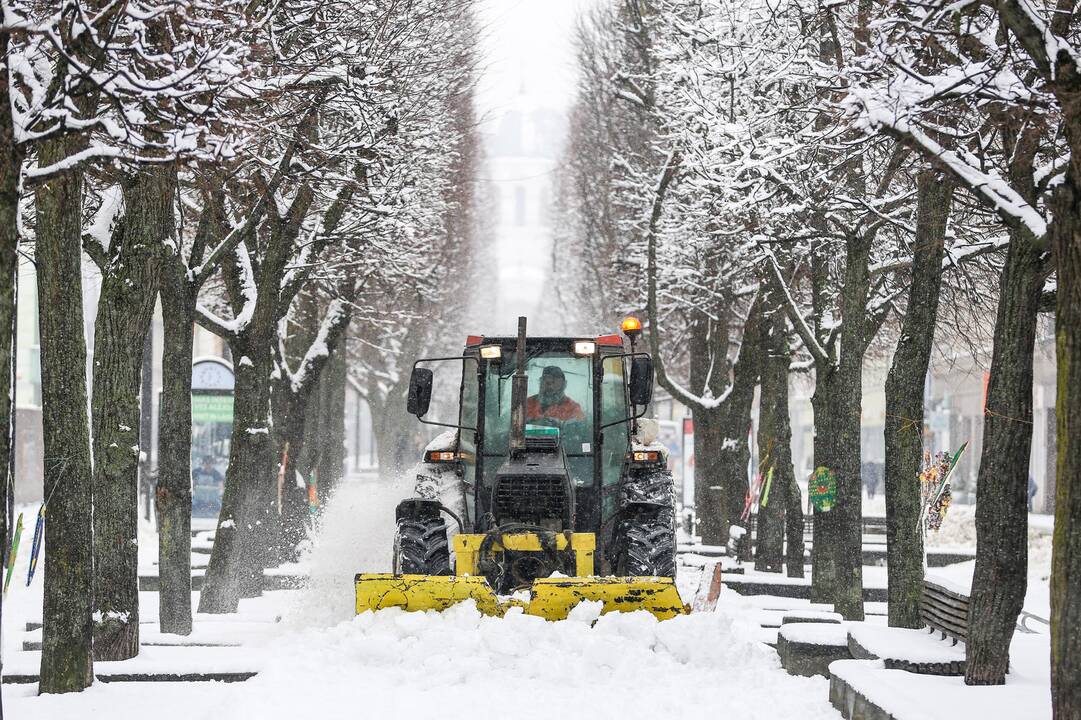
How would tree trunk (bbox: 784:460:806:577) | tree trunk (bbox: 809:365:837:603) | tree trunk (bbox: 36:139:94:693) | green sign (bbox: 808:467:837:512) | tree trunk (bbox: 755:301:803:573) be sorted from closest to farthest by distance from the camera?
tree trunk (bbox: 36:139:94:693) → green sign (bbox: 808:467:837:512) → tree trunk (bbox: 809:365:837:603) → tree trunk (bbox: 784:460:806:577) → tree trunk (bbox: 755:301:803:573)

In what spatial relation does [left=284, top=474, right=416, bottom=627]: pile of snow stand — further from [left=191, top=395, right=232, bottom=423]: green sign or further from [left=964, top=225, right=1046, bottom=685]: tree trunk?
[left=964, top=225, right=1046, bottom=685]: tree trunk

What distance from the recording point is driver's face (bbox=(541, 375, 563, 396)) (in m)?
13.1

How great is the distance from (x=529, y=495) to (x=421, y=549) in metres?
0.97

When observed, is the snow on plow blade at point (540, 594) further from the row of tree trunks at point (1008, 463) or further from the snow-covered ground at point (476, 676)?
the row of tree trunks at point (1008, 463)

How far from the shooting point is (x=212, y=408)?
2634cm

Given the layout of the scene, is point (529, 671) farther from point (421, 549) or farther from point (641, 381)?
point (641, 381)

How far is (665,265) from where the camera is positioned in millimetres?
25953

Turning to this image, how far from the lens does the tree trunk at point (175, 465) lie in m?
13.4

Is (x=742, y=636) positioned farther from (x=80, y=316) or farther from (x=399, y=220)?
(x=399, y=220)

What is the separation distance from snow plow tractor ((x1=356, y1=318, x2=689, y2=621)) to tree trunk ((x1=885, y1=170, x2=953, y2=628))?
5.42 ft

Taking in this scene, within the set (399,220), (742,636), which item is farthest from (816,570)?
(399,220)

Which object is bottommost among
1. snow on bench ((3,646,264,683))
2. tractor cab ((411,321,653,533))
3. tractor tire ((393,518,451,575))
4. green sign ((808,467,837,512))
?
snow on bench ((3,646,264,683))

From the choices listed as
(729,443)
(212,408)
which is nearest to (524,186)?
(212,408)

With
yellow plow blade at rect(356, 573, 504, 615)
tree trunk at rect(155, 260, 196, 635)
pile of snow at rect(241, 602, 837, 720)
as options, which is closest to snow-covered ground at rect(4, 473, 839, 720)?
pile of snow at rect(241, 602, 837, 720)
